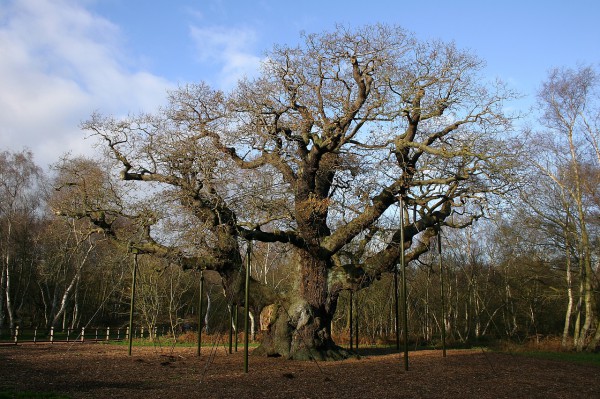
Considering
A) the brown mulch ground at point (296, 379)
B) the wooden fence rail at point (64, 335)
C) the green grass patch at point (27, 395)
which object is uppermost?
the green grass patch at point (27, 395)

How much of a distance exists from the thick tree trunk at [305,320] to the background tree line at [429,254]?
806 mm

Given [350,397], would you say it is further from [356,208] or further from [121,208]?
[121,208]

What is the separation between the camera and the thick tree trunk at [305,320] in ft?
48.6

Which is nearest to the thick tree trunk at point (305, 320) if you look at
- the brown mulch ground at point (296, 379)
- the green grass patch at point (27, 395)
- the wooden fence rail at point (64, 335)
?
the brown mulch ground at point (296, 379)

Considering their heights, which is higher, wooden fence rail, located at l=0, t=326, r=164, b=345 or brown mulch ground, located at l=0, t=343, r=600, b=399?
brown mulch ground, located at l=0, t=343, r=600, b=399

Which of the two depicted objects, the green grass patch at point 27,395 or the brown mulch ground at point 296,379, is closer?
the green grass patch at point 27,395

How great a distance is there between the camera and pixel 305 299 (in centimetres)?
1537

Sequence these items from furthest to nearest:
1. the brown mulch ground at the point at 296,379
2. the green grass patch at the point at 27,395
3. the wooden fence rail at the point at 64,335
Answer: the wooden fence rail at the point at 64,335 → the brown mulch ground at the point at 296,379 → the green grass patch at the point at 27,395

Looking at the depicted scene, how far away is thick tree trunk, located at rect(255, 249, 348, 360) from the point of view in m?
14.8

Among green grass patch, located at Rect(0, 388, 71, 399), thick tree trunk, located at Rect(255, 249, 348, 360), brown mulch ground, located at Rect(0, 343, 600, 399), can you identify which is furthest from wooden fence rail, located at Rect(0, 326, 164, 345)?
green grass patch, located at Rect(0, 388, 71, 399)

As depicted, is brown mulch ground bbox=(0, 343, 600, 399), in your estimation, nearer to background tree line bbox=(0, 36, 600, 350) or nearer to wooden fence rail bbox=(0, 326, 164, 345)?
background tree line bbox=(0, 36, 600, 350)

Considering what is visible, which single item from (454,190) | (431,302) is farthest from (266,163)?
(431,302)

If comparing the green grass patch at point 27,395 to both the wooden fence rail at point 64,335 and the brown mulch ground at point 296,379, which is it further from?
the wooden fence rail at point 64,335

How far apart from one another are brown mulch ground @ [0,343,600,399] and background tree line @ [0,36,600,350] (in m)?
2.86
